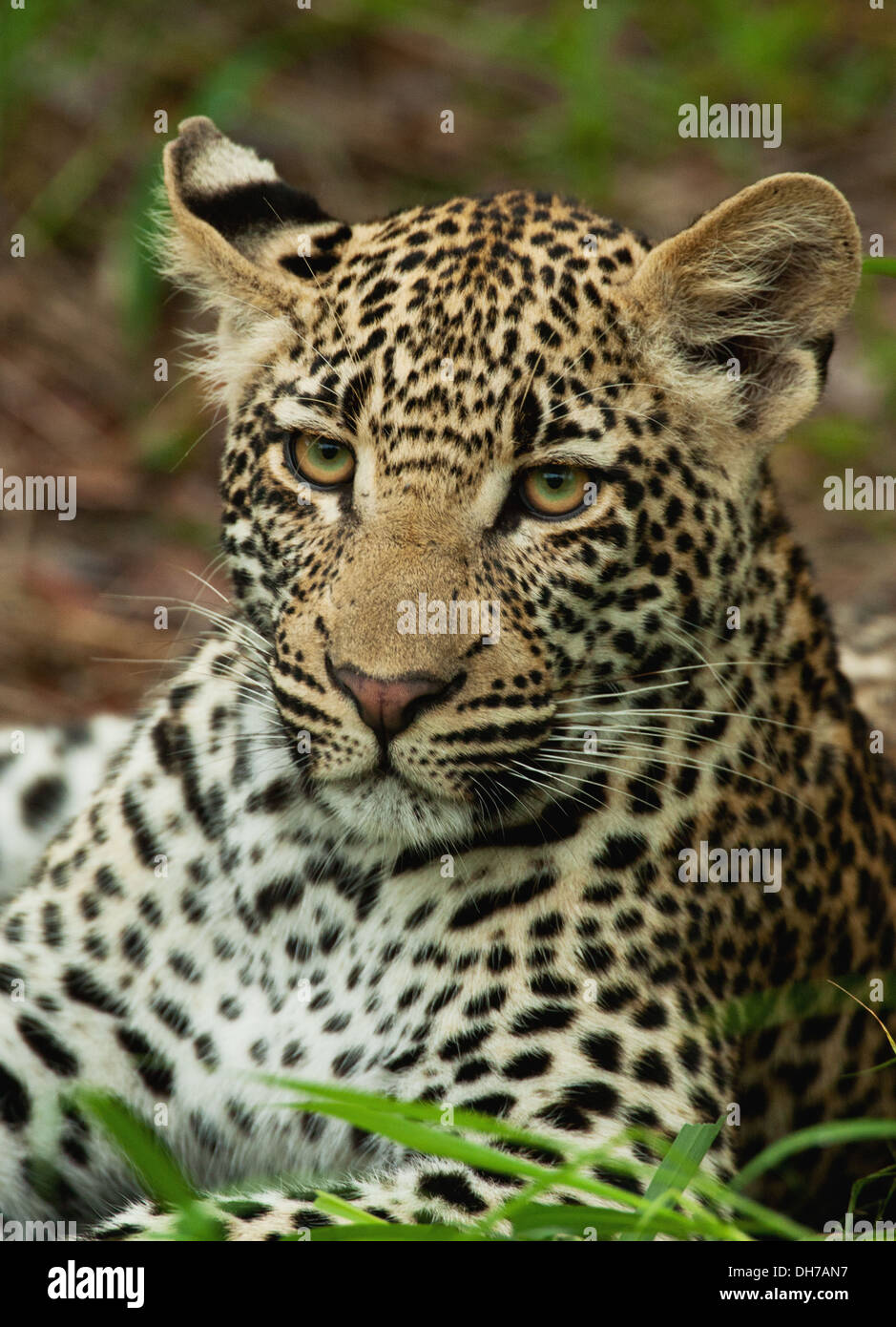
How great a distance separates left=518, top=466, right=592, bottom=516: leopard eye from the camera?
4891mm

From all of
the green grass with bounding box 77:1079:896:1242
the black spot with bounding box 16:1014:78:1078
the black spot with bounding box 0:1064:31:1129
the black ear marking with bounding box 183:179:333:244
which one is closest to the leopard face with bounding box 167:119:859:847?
the black ear marking with bounding box 183:179:333:244

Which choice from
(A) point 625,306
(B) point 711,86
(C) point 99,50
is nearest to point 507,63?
(B) point 711,86

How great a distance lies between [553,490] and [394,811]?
0.99 metres

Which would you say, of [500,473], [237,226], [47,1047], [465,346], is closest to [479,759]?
[500,473]

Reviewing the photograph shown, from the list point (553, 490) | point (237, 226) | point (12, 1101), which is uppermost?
point (237, 226)

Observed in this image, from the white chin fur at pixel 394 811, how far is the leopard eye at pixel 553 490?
2.77ft

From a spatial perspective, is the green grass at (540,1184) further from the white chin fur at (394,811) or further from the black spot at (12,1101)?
the black spot at (12,1101)

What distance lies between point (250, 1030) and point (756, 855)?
1627 millimetres

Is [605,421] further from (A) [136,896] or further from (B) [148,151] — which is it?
(B) [148,151]

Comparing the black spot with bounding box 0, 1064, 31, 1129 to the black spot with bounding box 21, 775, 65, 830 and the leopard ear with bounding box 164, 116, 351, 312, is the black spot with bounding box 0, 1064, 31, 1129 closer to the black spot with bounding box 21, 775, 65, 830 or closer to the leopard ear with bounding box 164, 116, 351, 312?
the black spot with bounding box 21, 775, 65, 830

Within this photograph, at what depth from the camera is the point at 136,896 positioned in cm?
575

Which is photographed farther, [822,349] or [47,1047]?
[47,1047]

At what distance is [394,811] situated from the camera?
480 centimetres

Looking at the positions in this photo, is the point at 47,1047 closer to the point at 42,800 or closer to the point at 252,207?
the point at 42,800
